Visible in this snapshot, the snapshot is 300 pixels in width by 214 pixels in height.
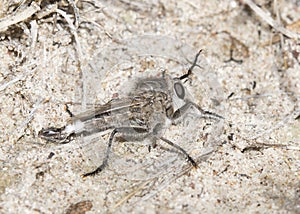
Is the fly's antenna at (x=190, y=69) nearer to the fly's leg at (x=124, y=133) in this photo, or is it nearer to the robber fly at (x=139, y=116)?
the robber fly at (x=139, y=116)

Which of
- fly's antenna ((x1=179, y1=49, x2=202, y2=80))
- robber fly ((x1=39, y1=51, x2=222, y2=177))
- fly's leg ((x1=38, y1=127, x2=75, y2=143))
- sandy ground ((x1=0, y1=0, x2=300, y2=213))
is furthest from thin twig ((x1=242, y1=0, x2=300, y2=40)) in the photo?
fly's leg ((x1=38, y1=127, x2=75, y2=143))

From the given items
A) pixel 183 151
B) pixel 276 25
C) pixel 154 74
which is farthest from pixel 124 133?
pixel 276 25

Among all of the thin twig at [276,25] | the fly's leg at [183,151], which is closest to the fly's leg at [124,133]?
the fly's leg at [183,151]

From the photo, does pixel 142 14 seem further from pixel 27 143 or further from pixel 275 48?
pixel 27 143

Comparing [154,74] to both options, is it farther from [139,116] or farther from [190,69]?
[139,116]

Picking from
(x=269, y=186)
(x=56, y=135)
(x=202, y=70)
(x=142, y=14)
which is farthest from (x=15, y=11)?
(x=269, y=186)

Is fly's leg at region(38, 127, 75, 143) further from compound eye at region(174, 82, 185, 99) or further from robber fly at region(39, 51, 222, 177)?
compound eye at region(174, 82, 185, 99)
